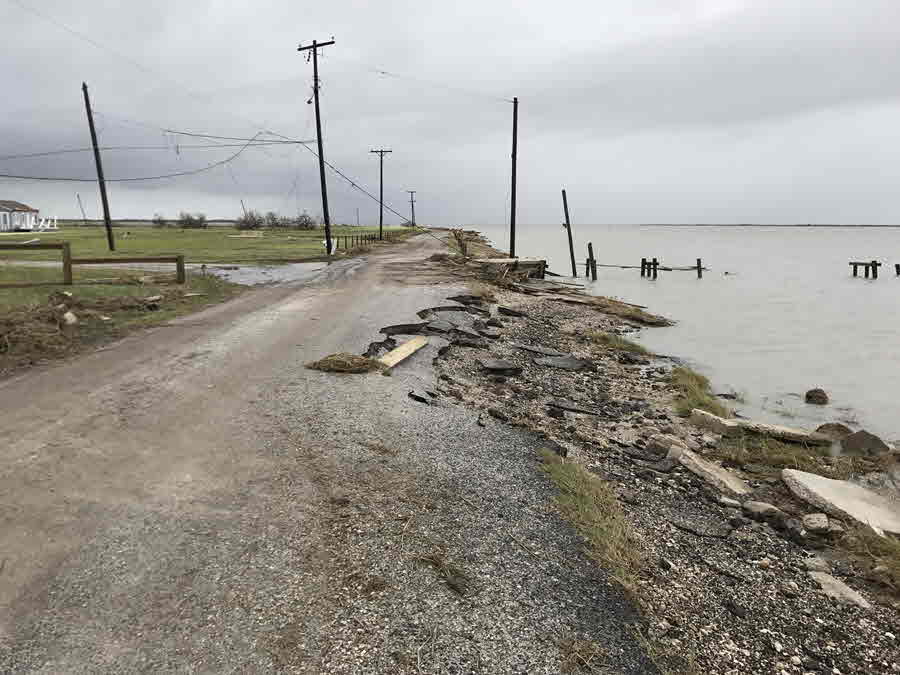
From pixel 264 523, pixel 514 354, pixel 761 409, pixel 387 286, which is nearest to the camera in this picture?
pixel 264 523

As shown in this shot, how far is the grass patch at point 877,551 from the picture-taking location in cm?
446

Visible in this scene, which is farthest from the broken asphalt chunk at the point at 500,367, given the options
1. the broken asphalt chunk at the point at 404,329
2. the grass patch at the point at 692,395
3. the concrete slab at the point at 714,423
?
the concrete slab at the point at 714,423

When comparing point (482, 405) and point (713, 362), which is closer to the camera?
point (482, 405)

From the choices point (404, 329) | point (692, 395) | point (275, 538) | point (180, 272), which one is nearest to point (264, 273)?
point (180, 272)

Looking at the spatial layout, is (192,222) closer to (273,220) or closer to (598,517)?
(273,220)

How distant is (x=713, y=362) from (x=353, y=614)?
560 inches

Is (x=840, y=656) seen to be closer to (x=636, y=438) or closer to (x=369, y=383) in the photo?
(x=636, y=438)

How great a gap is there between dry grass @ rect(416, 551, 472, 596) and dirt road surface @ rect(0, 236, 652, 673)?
0.02 meters

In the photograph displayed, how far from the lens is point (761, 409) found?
35.7 feet

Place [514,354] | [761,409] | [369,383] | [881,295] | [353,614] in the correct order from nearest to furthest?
[353,614] < [369,383] < [761,409] < [514,354] < [881,295]

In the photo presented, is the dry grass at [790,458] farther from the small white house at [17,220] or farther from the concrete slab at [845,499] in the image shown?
the small white house at [17,220]

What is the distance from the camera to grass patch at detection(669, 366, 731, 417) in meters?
9.56

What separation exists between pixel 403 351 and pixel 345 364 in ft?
4.85

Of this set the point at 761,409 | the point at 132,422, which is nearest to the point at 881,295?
the point at 761,409
